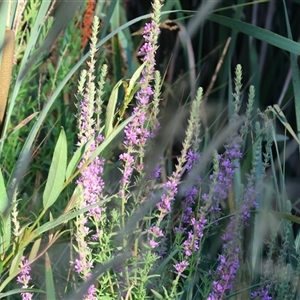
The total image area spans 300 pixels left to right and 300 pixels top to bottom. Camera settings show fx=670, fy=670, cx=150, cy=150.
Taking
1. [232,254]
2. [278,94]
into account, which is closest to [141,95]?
[232,254]

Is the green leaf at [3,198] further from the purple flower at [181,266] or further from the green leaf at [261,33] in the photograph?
the green leaf at [261,33]

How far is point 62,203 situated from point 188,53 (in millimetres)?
512

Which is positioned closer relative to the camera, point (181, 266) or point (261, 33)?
point (181, 266)

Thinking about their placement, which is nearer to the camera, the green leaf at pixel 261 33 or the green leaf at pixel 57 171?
the green leaf at pixel 57 171

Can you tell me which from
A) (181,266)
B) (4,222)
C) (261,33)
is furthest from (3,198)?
(261,33)

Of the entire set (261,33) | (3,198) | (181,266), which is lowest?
(181,266)

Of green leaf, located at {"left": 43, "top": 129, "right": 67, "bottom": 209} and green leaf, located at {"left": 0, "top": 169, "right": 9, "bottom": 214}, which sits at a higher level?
green leaf, located at {"left": 43, "top": 129, "right": 67, "bottom": 209}

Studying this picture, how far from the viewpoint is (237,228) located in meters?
0.90

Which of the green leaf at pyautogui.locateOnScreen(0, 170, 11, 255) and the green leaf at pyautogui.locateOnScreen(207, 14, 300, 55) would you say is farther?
the green leaf at pyautogui.locateOnScreen(207, 14, 300, 55)

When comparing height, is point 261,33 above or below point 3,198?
above

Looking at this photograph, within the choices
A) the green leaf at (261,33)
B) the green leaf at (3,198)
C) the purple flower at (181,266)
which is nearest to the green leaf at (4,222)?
the green leaf at (3,198)

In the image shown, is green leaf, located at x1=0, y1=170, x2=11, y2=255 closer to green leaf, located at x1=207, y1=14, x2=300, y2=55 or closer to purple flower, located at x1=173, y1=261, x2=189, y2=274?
purple flower, located at x1=173, y1=261, x2=189, y2=274

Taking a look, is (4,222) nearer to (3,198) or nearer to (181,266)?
(3,198)

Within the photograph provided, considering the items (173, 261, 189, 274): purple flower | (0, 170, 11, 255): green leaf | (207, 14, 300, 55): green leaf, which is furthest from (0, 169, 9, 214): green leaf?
(207, 14, 300, 55): green leaf
